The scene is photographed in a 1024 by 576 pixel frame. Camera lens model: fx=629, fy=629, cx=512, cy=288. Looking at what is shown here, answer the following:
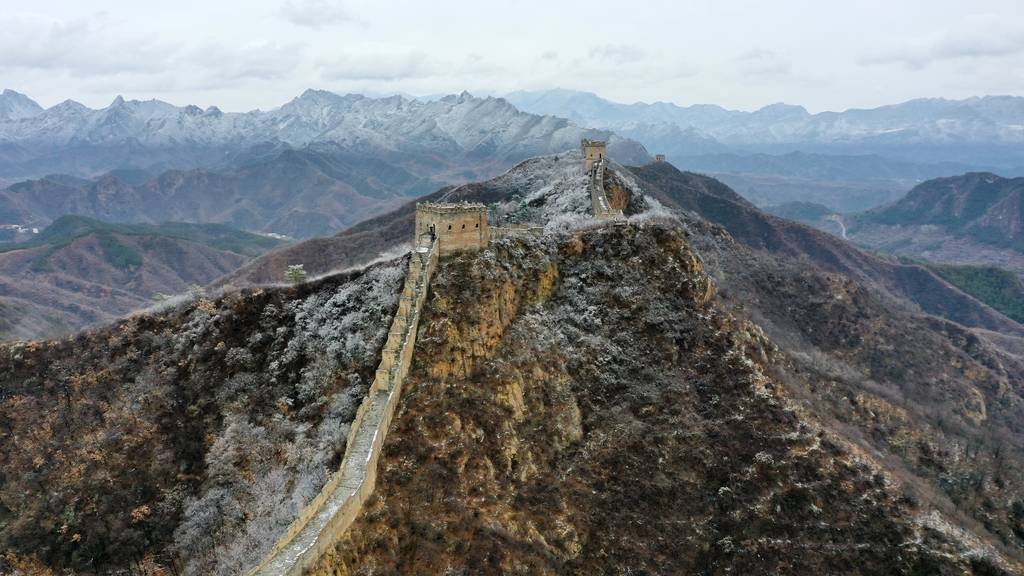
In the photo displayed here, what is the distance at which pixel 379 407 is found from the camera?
41719 millimetres

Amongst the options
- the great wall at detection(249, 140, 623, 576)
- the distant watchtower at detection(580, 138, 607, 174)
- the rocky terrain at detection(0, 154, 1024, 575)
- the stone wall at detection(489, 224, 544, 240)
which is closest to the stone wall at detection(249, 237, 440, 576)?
the great wall at detection(249, 140, 623, 576)

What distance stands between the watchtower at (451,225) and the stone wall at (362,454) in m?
1.17

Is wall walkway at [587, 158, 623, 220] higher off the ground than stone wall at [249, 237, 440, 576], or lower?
higher

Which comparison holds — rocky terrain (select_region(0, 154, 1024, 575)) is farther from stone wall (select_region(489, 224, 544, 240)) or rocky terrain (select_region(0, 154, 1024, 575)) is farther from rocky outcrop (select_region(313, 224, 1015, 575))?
stone wall (select_region(489, 224, 544, 240))

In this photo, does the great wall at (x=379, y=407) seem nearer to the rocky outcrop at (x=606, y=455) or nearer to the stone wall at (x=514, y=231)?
the stone wall at (x=514, y=231)

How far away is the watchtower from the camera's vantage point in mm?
52625

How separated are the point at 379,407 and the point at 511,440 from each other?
9.54 metres

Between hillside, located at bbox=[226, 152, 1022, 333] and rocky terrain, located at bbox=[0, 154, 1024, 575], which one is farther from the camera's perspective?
hillside, located at bbox=[226, 152, 1022, 333]

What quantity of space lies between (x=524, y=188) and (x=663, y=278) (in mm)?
58846

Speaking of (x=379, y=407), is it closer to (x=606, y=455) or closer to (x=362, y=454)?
(x=362, y=454)

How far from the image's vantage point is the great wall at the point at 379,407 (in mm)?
32344

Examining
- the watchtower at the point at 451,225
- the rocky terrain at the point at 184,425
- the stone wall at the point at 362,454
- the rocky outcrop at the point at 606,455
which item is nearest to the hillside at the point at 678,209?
the watchtower at the point at 451,225

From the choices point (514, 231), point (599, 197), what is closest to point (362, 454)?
point (514, 231)

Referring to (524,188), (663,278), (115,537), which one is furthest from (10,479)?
(524,188)
